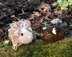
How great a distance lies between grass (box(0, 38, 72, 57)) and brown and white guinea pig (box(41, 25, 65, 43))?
1.5 inches

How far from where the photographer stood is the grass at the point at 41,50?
2268mm

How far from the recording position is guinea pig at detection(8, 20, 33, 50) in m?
2.30

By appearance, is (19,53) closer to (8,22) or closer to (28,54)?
(28,54)

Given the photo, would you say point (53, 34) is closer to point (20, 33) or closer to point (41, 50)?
point (41, 50)

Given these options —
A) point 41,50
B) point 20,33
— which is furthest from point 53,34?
point 20,33

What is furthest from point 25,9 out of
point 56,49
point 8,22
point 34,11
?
point 56,49

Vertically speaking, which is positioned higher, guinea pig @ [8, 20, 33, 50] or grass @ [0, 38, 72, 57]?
guinea pig @ [8, 20, 33, 50]

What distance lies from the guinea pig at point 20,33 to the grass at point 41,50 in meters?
0.05

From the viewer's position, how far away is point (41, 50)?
231cm

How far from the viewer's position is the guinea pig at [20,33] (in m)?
2.30

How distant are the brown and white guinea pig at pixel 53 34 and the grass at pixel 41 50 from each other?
0.12 ft

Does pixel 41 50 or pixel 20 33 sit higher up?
pixel 20 33

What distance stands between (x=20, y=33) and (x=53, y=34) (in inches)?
10.3

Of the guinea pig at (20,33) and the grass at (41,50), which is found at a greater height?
the guinea pig at (20,33)
